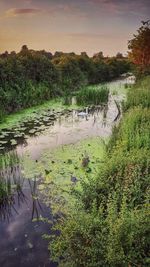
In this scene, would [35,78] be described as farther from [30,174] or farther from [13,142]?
[30,174]

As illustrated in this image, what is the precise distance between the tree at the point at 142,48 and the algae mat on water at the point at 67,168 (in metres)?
15.1

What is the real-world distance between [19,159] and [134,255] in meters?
4.65

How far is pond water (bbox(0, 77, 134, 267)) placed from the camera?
14.3 ft

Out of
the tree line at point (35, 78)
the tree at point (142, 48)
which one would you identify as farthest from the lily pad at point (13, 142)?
the tree at point (142, 48)

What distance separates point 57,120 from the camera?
11344mm

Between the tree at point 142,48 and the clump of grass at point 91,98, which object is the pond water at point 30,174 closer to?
the clump of grass at point 91,98

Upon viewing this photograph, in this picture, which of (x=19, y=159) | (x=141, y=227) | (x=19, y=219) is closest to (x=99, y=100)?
(x=19, y=159)

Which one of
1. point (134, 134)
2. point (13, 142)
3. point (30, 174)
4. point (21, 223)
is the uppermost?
point (134, 134)

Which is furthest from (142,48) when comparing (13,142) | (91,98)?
(13,142)

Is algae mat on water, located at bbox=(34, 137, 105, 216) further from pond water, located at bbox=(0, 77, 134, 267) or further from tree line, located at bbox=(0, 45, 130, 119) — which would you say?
tree line, located at bbox=(0, 45, 130, 119)

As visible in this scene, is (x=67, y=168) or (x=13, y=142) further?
(x=13, y=142)

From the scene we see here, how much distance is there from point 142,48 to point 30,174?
59.3 ft

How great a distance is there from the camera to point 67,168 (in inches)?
266

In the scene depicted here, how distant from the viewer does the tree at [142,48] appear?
70.7 feet
